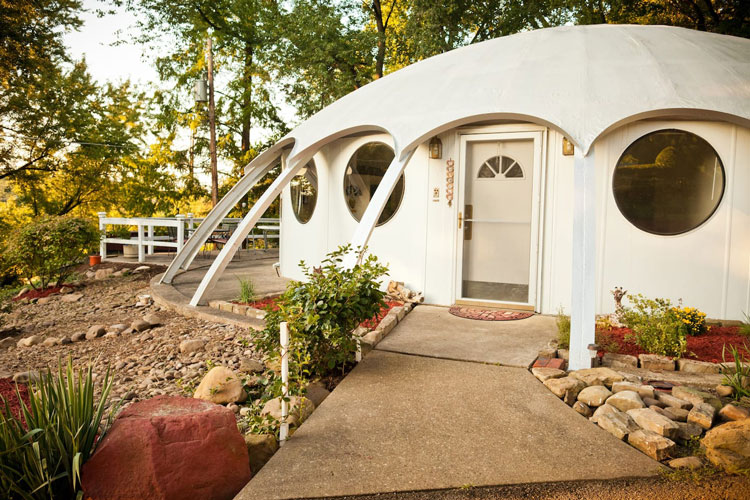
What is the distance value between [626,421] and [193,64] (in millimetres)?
20517

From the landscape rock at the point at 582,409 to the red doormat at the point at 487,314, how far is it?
2347 mm

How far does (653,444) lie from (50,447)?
3.31 meters

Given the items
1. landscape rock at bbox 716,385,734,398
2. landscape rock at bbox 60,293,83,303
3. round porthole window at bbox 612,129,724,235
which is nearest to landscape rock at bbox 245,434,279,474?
landscape rock at bbox 716,385,734,398

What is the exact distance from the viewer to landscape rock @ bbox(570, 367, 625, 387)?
390cm

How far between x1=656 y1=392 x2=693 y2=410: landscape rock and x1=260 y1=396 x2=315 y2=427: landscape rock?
101 inches

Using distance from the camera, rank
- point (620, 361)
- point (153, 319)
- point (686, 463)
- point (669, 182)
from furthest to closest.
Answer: point (153, 319) < point (669, 182) < point (620, 361) < point (686, 463)

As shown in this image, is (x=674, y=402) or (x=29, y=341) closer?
(x=674, y=402)

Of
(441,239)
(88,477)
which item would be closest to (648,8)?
(441,239)

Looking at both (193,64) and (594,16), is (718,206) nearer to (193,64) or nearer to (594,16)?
(594,16)

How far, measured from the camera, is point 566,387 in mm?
3744

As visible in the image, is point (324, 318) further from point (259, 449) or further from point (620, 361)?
point (620, 361)

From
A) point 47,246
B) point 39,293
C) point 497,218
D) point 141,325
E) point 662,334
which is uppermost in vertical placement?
point 497,218

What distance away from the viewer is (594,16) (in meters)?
15.0

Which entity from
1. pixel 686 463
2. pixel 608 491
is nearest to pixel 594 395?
pixel 686 463
